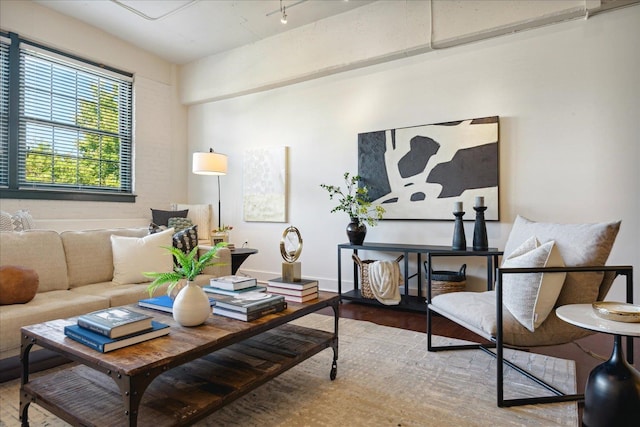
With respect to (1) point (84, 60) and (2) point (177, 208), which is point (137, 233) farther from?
(1) point (84, 60)

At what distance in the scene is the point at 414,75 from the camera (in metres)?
3.78

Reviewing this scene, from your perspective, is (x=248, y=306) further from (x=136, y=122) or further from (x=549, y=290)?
(x=136, y=122)

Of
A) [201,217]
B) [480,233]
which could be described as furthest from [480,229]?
[201,217]

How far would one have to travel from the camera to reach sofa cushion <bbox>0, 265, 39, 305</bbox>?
6.57 ft

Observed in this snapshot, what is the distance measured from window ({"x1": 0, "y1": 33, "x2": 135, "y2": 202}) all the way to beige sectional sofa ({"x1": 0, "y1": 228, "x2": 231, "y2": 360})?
1.86 m

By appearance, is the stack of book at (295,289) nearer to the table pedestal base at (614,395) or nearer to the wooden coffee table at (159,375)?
the wooden coffee table at (159,375)

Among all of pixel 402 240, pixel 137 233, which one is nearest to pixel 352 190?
pixel 402 240

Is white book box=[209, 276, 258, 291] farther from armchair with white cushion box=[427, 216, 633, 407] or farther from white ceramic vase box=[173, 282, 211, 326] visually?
armchair with white cushion box=[427, 216, 633, 407]

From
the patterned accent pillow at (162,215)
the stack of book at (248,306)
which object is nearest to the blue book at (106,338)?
the stack of book at (248,306)

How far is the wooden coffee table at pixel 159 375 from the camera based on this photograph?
115cm

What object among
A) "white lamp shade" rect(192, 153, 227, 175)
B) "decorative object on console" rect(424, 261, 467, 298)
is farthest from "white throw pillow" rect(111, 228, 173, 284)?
"decorative object on console" rect(424, 261, 467, 298)

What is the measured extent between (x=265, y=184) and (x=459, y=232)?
2626mm

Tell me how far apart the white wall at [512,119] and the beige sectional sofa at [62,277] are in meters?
1.98

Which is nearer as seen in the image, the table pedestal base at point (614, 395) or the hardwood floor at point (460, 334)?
the table pedestal base at point (614, 395)
